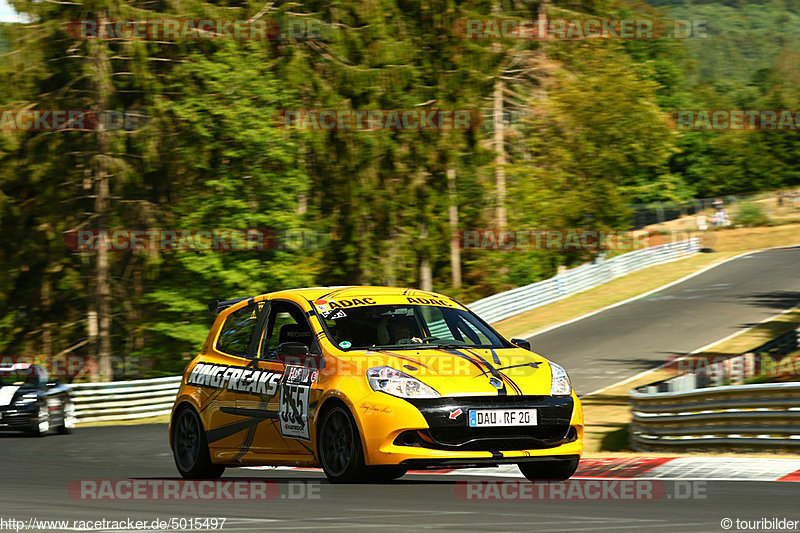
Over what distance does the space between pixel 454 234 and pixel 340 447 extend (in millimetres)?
42627

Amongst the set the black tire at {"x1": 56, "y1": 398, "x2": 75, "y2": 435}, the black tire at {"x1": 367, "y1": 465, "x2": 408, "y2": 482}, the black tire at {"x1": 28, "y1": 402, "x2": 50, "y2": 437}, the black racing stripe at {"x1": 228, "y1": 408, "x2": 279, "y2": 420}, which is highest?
the black racing stripe at {"x1": 228, "y1": 408, "x2": 279, "y2": 420}

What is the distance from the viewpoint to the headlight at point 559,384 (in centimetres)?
921

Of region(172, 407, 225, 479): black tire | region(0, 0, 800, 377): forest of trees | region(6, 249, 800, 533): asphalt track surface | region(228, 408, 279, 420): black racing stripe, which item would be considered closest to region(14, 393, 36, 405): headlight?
region(6, 249, 800, 533): asphalt track surface

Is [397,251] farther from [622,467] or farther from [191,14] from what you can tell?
[622,467]

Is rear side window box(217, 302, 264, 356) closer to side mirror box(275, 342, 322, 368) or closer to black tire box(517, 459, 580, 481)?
side mirror box(275, 342, 322, 368)

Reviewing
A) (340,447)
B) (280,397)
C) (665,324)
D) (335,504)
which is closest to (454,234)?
(665,324)

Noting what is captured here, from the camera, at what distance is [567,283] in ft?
138

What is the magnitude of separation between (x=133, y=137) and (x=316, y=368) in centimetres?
2948

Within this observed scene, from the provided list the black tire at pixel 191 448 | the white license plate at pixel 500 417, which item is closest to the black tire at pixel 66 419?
the black tire at pixel 191 448

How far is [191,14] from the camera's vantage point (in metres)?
37.8

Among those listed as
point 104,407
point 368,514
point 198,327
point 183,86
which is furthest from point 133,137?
point 368,514

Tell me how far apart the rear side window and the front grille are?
93.9 inches

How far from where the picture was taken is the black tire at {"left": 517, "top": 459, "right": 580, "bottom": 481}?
9398 mm

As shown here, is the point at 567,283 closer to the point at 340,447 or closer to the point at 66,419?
the point at 66,419
